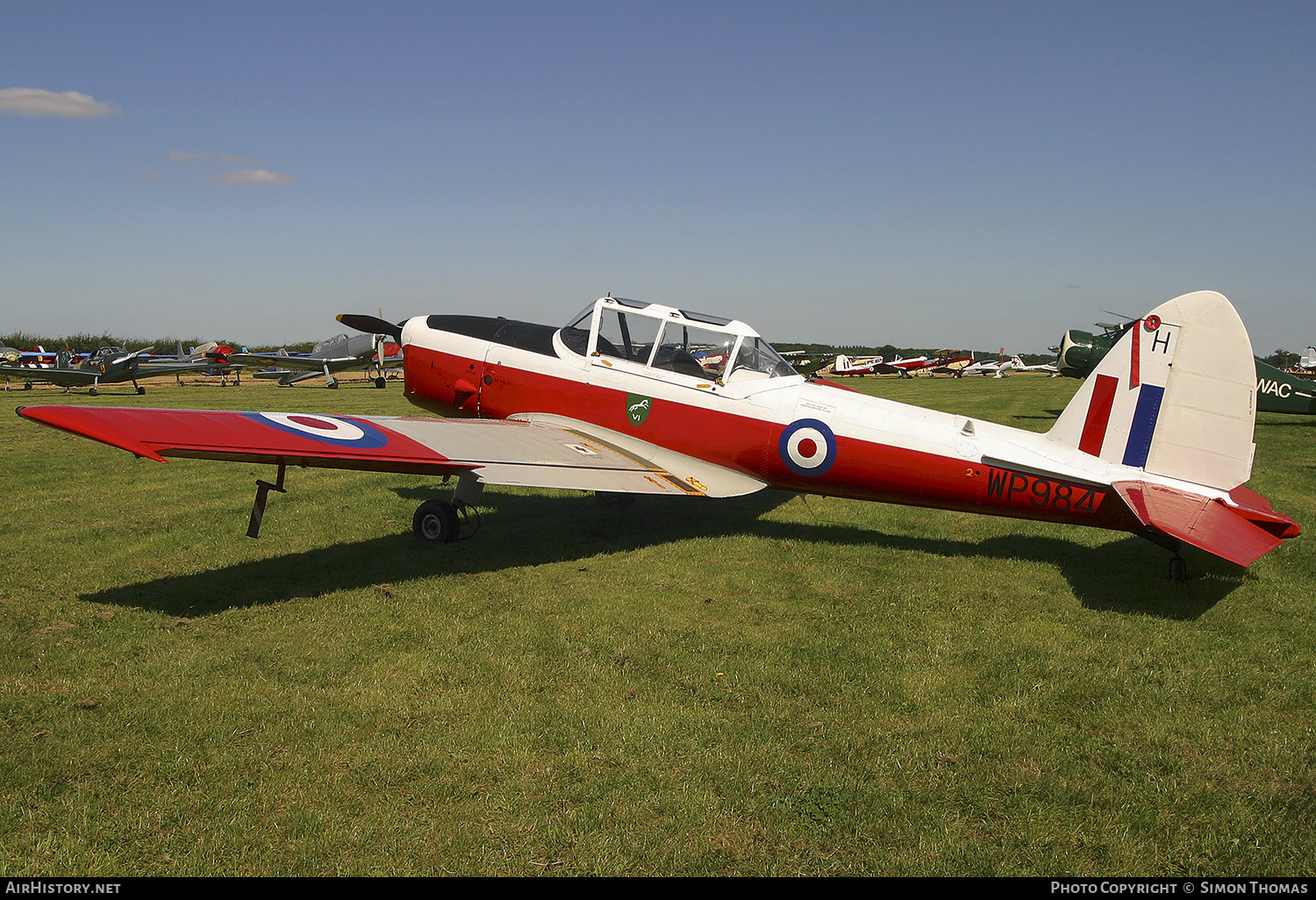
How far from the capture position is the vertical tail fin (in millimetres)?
6133

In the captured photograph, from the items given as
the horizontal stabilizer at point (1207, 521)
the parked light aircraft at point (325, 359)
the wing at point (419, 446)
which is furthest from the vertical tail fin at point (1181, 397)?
the parked light aircraft at point (325, 359)

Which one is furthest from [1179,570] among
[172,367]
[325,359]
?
[325,359]

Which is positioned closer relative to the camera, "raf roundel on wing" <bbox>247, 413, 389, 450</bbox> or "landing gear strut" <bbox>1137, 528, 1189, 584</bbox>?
"raf roundel on wing" <bbox>247, 413, 389, 450</bbox>

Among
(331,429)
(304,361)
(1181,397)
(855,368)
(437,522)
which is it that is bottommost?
(437,522)

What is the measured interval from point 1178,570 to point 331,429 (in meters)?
7.26

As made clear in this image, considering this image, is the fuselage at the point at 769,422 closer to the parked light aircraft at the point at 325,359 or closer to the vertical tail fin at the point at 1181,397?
the vertical tail fin at the point at 1181,397

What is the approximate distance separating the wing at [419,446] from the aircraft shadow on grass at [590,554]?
2.53 feet

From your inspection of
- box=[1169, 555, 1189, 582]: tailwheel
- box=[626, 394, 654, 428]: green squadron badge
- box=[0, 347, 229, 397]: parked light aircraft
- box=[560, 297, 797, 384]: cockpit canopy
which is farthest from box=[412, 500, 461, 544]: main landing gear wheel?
box=[0, 347, 229, 397]: parked light aircraft

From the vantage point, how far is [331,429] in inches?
258

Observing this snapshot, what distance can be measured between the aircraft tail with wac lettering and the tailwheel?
0.68m

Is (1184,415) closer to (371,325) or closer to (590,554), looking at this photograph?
(590,554)

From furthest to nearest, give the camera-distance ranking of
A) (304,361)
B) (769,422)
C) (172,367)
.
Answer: (304,361) → (172,367) → (769,422)

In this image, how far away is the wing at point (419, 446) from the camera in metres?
5.44

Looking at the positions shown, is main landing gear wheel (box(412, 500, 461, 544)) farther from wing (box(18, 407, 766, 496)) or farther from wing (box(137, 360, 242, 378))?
wing (box(137, 360, 242, 378))
